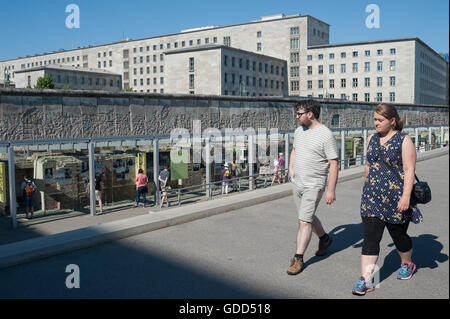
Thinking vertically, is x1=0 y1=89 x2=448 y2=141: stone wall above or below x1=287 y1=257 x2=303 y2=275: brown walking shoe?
above

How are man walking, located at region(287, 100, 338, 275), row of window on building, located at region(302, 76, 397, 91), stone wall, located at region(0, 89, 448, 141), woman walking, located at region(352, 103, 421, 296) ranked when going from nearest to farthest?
woman walking, located at region(352, 103, 421, 296), man walking, located at region(287, 100, 338, 275), stone wall, located at region(0, 89, 448, 141), row of window on building, located at region(302, 76, 397, 91)

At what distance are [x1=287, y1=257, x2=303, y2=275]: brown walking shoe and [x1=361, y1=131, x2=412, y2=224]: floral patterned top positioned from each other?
93cm

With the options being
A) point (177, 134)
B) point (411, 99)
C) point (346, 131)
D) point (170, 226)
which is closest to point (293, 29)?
point (411, 99)

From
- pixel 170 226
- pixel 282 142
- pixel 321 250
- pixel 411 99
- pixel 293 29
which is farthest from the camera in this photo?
pixel 293 29

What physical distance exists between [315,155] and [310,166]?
126 millimetres

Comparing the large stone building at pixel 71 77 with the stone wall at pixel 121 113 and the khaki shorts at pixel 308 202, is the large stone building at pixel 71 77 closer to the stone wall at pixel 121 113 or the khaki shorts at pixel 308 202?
the stone wall at pixel 121 113

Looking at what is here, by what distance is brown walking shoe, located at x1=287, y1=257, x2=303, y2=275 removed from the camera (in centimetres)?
470

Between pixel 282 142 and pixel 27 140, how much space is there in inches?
413

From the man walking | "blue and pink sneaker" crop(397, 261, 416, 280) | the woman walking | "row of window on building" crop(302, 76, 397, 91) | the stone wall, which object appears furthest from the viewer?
"row of window on building" crop(302, 76, 397, 91)

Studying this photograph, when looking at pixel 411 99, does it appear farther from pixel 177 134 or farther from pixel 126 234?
pixel 126 234

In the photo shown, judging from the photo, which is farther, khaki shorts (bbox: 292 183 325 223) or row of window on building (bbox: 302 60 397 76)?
row of window on building (bbox: 302 60 397 76)

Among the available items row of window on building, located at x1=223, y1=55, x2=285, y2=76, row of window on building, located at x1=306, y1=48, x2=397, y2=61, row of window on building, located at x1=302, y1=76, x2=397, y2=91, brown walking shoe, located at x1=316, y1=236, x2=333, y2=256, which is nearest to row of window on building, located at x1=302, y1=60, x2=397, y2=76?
row of window on building, located at x1=306, y1=48, x2=397, y2=61

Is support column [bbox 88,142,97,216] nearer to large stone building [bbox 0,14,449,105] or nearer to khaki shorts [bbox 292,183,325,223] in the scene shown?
khaki shorts [bbox 292,183,325,223]
